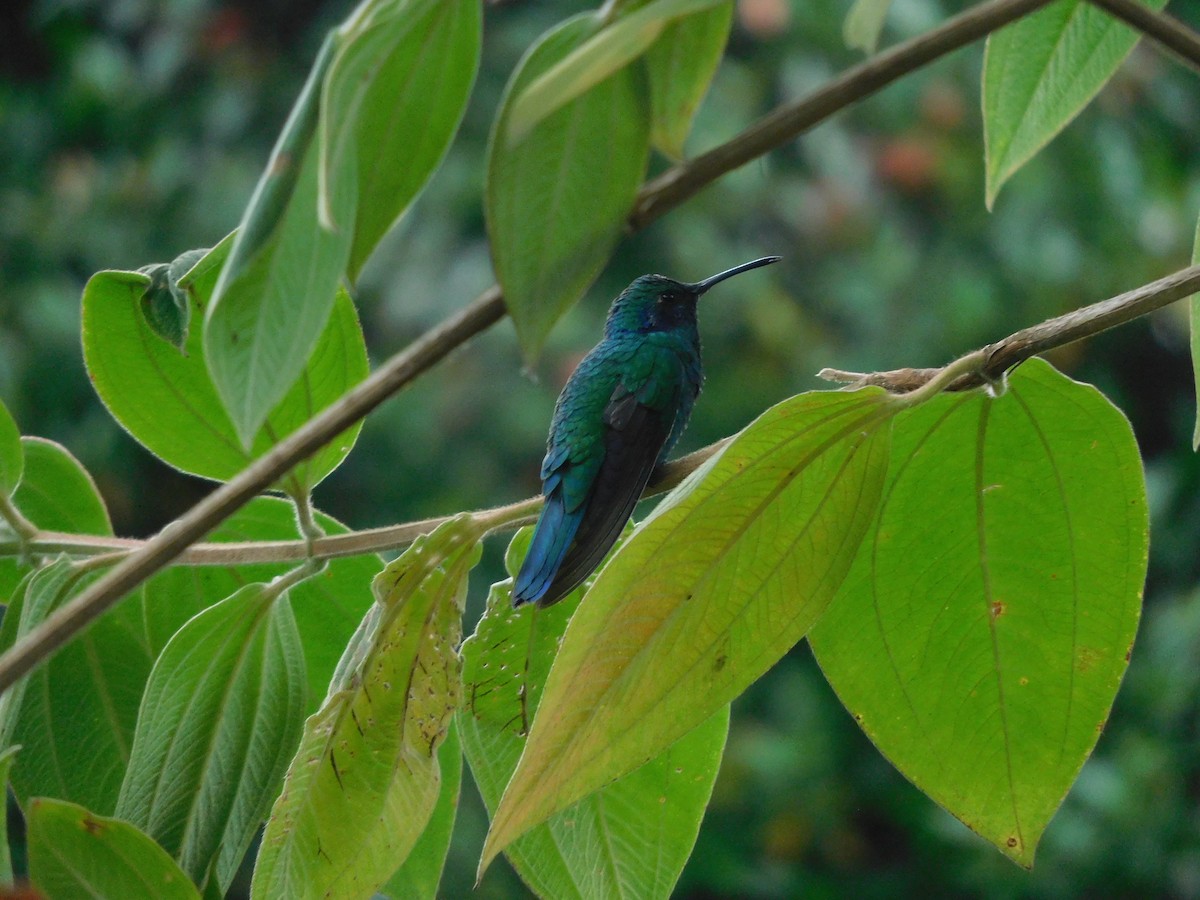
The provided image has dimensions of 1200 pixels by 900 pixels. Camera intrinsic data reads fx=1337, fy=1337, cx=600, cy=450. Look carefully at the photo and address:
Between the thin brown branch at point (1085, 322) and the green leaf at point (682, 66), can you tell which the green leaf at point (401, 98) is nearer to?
the green leaf at point (682, 66)

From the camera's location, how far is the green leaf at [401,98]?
56 cm

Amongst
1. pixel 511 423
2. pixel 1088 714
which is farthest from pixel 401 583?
A: pixel 511 423

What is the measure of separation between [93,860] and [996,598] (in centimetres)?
54

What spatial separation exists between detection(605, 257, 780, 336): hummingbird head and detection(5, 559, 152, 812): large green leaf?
3.14ft

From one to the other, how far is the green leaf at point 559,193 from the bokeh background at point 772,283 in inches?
105

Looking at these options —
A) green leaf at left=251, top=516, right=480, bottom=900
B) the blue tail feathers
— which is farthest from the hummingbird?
green leaf at left=251, top=516, right=480, bottom=900

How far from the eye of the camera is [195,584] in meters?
1.01

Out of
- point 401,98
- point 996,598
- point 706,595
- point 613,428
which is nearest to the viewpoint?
point 401,98

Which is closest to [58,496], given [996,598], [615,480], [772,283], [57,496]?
[57,496]

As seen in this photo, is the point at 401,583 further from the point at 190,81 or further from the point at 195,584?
the point at 190,81

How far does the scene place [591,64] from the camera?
48cm

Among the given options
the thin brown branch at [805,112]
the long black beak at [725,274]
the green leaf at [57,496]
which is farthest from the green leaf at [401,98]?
the long black beak at [725,274]

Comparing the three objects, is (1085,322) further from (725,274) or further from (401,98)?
(725,274)

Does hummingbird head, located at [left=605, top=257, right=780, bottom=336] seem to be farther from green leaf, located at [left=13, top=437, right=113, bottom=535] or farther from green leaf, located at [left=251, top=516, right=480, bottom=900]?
green leaf, located at [left=251, top=516, right=480, bottom=900]
